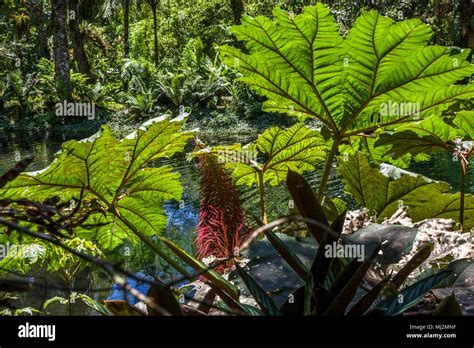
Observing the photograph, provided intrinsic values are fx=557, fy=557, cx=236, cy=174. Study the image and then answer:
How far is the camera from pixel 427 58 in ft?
4.15

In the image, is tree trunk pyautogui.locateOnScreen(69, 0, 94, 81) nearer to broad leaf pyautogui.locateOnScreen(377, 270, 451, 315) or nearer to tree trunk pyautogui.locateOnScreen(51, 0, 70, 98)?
tree trunk pyautogui.locateOnScreen(51, 0, 70, 98)

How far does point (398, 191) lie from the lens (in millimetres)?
1709

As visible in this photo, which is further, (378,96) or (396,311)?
(378,96)

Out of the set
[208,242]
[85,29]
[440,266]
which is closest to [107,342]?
[440,266]

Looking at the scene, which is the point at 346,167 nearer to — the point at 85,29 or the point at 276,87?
the point at 276,87

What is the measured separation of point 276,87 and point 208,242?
0.79 meters

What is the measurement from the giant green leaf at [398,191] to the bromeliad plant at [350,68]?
0.27m

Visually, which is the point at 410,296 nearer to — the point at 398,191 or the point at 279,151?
the point at 279,151

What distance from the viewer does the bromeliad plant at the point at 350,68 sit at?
1.26 metres

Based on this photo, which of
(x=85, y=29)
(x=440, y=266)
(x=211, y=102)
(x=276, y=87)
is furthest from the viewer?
(x=85, y=29)

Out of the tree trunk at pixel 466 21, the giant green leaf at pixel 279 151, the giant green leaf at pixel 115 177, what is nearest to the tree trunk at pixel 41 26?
the tree trunk at pixel 466 21

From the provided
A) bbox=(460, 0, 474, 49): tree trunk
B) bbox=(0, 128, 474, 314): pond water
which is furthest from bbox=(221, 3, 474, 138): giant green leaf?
bbox=(460, 0, 474, 49): tree trunk

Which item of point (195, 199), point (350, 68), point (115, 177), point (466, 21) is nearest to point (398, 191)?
point (350, 68)

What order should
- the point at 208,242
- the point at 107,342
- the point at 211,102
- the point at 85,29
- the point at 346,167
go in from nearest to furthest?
the point at 107,342 → the point at 346,167 → the point at 208,242 → the point at 211,102 → the point at 85,29
